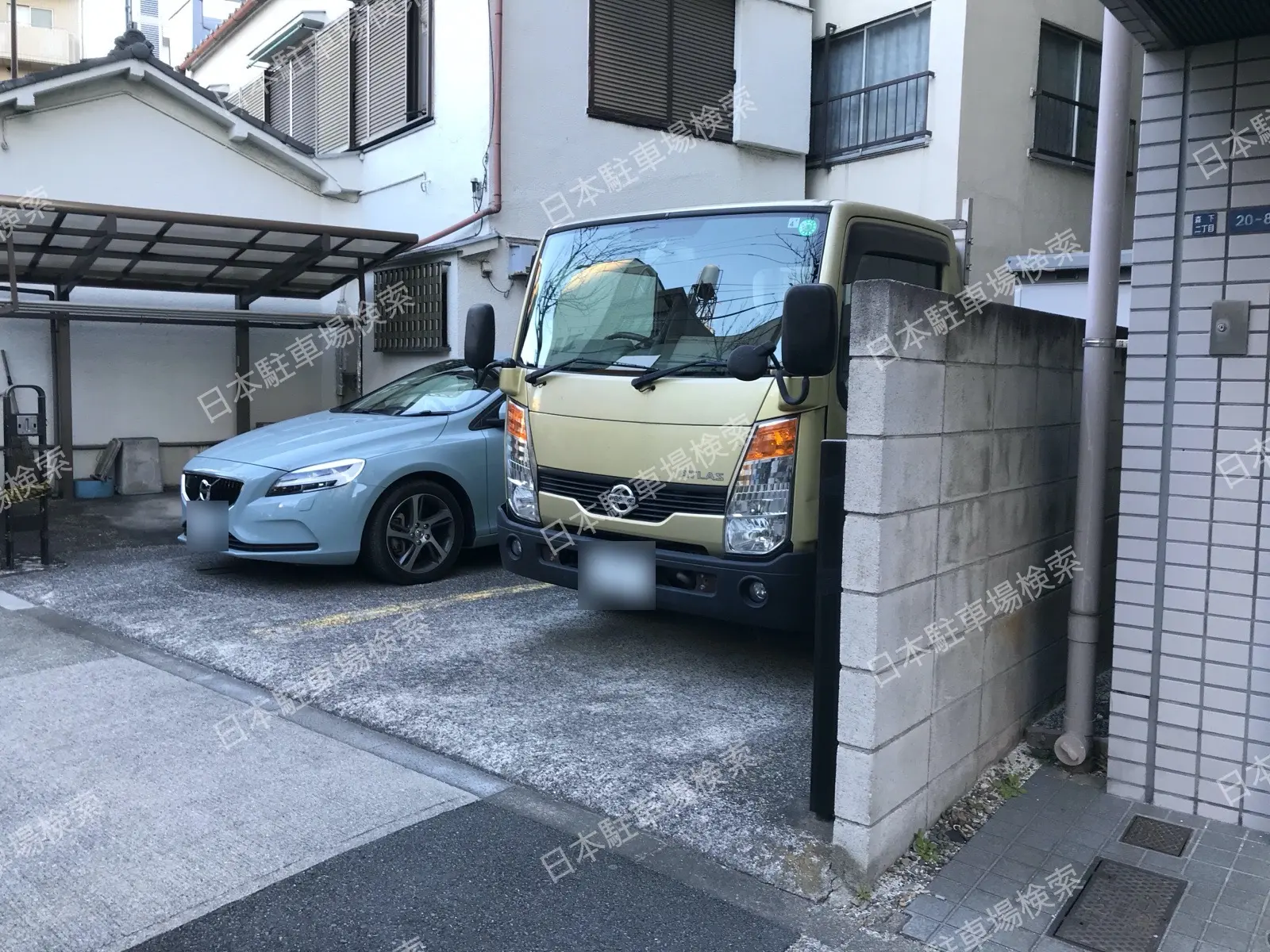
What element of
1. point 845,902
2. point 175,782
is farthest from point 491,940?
point 175,782

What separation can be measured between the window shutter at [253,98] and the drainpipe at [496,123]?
637 cm

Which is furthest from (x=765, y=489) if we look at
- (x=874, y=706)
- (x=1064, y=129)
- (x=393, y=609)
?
(x=1064, y=129)

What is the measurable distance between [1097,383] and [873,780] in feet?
5.78

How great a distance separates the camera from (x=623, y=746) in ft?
13.4

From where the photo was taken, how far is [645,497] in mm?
4645

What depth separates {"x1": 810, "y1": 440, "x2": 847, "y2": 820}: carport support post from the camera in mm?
3236

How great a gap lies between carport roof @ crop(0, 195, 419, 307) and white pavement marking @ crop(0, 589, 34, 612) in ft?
10.9

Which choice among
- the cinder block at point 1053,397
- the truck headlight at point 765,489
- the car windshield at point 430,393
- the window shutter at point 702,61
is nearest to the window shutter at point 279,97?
the window shutter at point 702,61

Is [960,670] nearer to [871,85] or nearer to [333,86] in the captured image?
[871,85]

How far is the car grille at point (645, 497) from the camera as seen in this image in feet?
14.6

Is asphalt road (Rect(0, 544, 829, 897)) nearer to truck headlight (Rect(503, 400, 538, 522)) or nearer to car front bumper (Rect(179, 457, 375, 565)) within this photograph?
car front bumper (Rect(179, 457, 375, 565))

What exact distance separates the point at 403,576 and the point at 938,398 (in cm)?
429

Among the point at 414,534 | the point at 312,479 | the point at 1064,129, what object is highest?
the point at 1064,129

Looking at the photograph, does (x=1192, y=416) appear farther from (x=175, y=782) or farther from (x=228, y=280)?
(x=228, y=280)
